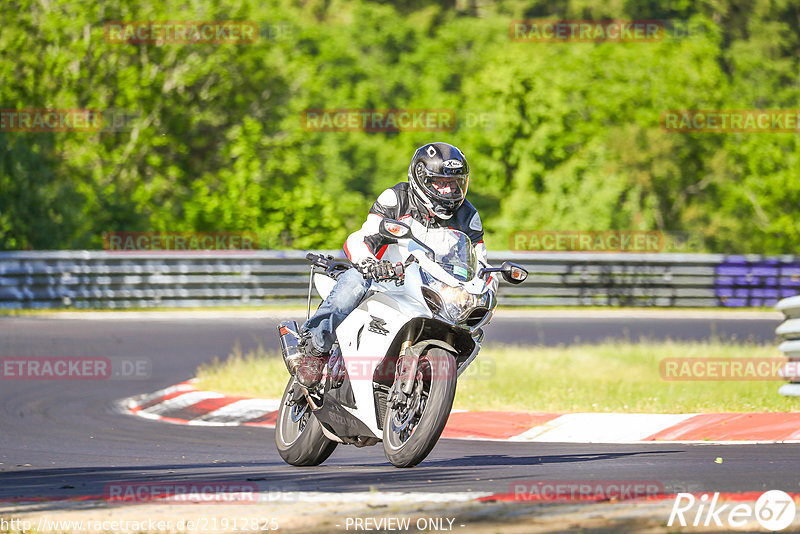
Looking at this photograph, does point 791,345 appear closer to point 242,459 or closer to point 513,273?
point 513,273

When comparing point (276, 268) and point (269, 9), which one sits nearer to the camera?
point (276, 268)

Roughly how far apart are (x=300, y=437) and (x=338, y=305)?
3.30ft

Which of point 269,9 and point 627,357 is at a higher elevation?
point 269,9

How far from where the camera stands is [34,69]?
32.0 metres

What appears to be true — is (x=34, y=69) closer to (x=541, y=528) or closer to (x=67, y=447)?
(x=67, y=447)

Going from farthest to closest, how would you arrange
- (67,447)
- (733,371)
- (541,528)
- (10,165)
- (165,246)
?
(165,246), (10,165), (733,371), (67,447), (541,528)

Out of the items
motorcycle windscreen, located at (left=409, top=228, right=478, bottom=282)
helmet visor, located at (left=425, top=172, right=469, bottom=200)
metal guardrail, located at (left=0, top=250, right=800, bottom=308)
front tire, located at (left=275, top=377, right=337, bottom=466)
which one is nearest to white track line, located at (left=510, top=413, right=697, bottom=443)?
front tire, located at (left=275, top=377, right=337, bottom=466)

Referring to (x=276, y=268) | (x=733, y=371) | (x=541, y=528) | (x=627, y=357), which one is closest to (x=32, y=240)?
(x=276, y=268)

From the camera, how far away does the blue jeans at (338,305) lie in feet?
27.1

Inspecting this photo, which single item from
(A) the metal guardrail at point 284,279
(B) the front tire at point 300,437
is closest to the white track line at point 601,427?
(B) the front tire at point 300,437

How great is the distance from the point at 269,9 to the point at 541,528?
39.2 meters

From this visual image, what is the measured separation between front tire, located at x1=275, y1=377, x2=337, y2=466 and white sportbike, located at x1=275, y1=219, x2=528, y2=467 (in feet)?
0.64

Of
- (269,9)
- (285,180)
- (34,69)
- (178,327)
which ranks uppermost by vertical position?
(269,9)

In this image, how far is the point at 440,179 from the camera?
805 centimetres
